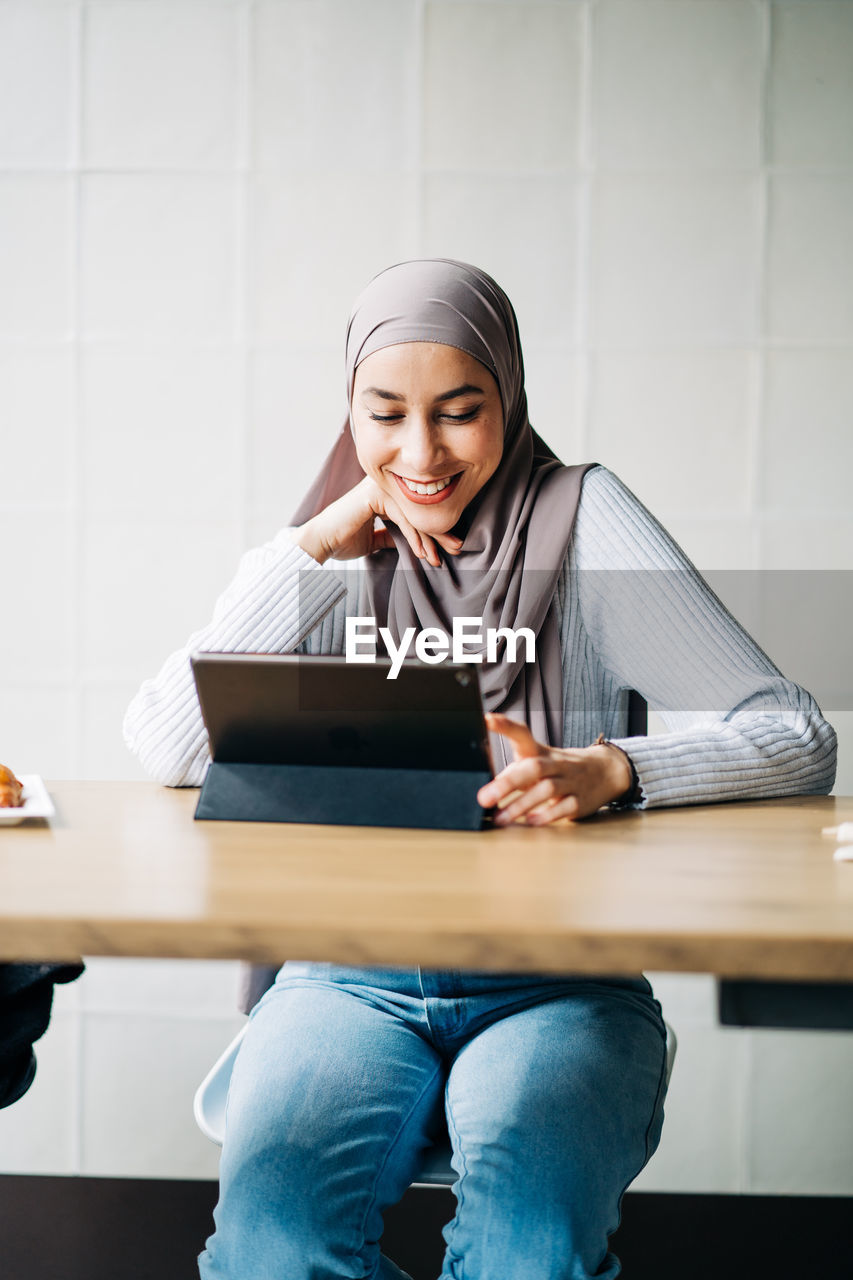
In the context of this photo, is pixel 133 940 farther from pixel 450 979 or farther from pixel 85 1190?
pixel 85 1190

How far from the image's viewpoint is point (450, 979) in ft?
3.64

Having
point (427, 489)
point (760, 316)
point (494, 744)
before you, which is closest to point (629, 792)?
point (494, 744)

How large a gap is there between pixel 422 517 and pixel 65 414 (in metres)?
1.11

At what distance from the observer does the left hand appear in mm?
1011

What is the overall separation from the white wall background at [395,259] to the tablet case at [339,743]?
4.14 feet

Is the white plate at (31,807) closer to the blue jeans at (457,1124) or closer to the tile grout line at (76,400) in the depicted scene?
the blue jeans at (457,1124)

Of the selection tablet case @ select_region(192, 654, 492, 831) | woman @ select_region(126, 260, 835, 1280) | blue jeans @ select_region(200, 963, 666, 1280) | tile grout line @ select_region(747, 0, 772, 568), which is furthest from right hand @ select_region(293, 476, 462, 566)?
tile grout line @ select_region(747, 0, 772, 568)

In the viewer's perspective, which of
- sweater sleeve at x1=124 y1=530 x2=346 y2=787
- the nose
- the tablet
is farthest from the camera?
the nose

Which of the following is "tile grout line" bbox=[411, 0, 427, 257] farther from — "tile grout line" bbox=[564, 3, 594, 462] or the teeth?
the teeth

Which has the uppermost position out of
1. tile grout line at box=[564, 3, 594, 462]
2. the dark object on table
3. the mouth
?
tile grout line at box=[564, 3, 594, 462]

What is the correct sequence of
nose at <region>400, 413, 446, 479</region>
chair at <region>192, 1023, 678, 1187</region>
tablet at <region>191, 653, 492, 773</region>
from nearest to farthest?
tablet at <region>191, 653, 492, 773</region>
chair at <region>192, 1023, 678, 1187</region>
nose at <region>400, 413, 446, 479</region>

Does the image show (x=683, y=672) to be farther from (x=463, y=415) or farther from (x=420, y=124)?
(x=420, y=124)

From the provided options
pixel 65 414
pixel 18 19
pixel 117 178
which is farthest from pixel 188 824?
pixel 18 19

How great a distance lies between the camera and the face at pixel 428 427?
4.54 feet
